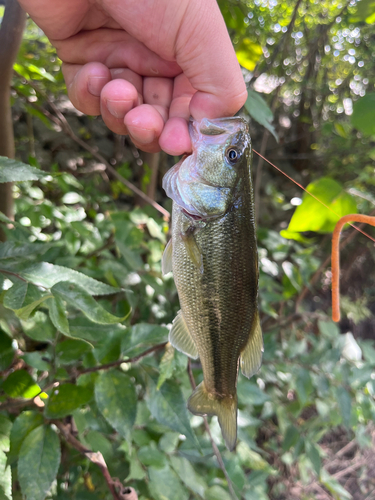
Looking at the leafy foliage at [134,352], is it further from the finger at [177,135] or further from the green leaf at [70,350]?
the finger at [177,135]

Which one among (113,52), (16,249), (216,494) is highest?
(113,52)

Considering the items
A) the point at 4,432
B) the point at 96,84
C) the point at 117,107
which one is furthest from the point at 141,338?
the point at 96,84

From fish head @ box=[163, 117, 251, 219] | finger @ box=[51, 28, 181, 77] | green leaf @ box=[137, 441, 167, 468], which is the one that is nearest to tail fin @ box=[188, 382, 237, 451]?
green leaf @ box=[137, 441, 167, 468]

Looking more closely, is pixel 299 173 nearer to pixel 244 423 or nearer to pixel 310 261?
pixel 310 261

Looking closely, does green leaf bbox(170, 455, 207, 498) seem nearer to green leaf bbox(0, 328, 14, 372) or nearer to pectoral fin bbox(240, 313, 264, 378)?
pectoral fin bbox(240, 313, 264, 378)

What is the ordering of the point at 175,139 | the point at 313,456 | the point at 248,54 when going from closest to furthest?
the point at 175,139, the point at 248,54, the point at 313,456

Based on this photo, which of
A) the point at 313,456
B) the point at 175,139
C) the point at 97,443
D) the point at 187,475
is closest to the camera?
the point at 175,139

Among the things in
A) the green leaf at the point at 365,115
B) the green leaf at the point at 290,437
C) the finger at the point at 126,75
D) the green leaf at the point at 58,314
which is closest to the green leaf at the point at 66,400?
the green leaf at the point at 58,314

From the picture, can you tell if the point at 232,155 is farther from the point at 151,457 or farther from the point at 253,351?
the point at 151,457
